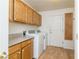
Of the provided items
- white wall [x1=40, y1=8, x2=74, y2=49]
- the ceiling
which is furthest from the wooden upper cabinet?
the ceiling

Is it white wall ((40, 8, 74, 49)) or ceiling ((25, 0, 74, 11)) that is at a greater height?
ceiling ((25, 0, 74, 11))

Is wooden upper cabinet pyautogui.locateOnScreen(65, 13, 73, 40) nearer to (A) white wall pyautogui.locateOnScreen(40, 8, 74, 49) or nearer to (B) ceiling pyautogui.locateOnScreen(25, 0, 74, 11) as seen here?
(A) white wall pyautogui.locateOnScreen(40, 8, 74, 49)

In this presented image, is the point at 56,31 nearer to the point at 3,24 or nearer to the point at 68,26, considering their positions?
the point at 68,26

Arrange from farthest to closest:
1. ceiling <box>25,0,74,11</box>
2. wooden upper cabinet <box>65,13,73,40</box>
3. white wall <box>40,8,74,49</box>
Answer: white wall <box>40,8,74,49</box> → wooden upper cabinet <box>65,13,73,40</box> → ceiling <box>25,0,74,11</box>

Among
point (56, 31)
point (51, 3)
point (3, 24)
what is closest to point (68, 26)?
point (56, 31)

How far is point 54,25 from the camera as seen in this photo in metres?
5.82

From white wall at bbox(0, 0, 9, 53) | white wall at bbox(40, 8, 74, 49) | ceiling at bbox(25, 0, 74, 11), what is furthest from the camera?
white wall at bbox(40, 8, 74, 49)

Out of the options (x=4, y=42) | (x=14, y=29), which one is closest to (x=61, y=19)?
(x=14, y=29)

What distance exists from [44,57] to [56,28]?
97.4 inches

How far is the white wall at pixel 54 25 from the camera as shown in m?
5.62

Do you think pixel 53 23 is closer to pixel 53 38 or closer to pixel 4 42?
pixel 53 38

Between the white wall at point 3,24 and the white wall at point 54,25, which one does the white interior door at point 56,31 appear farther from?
the white wall at point 3,24

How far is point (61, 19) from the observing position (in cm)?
564

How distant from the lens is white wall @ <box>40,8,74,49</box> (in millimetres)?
5621
